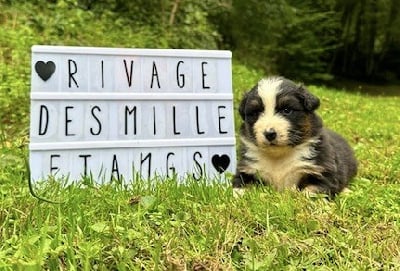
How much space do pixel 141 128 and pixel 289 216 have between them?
1850 millimetres

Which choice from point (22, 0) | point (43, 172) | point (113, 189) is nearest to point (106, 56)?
point (43, 172)

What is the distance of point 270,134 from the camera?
160 inches

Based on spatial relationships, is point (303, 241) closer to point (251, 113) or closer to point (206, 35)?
point (251, 113)

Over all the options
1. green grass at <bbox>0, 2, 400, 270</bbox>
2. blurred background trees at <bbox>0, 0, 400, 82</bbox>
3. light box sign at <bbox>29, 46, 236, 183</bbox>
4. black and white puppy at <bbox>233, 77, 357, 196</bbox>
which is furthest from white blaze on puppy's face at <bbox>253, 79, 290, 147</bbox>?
blurred background trees at <bbox>0, 0, 400, 82</bbox>

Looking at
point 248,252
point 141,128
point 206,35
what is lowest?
point 248,252

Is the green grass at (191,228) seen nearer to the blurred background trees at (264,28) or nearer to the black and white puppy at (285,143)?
the black and white puppy at (285,143)

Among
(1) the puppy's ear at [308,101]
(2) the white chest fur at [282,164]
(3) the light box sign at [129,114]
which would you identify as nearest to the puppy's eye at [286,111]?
(1) the puppy's ear at [308,101]

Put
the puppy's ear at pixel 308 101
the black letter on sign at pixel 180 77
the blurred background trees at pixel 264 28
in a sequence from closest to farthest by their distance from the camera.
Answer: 1. the puppy's ear at pixel 308 101
2. the black letter on sign at pixel 180 77
3. the blurred background trees at pixel 264 28

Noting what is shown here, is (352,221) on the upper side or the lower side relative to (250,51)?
lower

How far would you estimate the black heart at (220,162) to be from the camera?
4891 millimetres

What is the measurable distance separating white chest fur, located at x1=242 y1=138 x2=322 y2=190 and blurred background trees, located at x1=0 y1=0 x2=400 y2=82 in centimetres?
550

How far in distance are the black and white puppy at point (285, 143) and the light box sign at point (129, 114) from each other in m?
0.52

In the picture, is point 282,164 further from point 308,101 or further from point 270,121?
point 308,101

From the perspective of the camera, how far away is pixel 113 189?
12.0 ft
